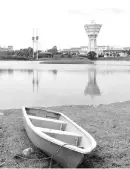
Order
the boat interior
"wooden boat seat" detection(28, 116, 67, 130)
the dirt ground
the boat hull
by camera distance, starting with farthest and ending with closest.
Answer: "wooden boat seat" detection(28, 116, 67, 130)
the boat interior
the dirt ground
the boat hull

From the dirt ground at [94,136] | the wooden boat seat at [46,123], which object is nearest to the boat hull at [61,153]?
the dirt ground at [94,136]

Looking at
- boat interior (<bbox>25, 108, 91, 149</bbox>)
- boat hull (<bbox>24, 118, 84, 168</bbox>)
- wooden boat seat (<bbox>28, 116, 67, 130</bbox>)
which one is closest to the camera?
boat hull (<bbox>24, 118, 84, 168</bbox>)

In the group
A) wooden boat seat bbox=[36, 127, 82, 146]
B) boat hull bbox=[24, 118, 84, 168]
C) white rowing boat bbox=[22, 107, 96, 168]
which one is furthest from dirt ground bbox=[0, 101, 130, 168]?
wooden boat seat bbox=[36, 127, 82, 146]

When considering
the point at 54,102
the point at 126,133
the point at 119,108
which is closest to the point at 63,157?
the point at 126,133

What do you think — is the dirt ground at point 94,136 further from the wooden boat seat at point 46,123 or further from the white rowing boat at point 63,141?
the wooden boat seat at point 46,123

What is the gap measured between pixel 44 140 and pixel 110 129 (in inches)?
136

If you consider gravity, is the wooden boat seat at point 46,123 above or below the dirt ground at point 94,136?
above

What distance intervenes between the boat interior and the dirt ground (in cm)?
56

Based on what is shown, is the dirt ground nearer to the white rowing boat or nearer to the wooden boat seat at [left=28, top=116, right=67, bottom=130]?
the white rowing boat

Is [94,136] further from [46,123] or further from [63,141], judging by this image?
[63,141]

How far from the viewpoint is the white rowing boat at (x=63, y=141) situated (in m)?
5.44

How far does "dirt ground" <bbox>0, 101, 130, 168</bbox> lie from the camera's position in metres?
6.21

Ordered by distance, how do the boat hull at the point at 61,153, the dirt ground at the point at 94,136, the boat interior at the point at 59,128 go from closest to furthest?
the boat hull at the point at 61,153
the dirt ground at the point at 94,136
the boat interior at the point at 59,128

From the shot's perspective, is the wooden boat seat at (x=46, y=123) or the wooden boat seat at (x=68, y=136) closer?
the wooden boat seat at (x=68, y=136)
